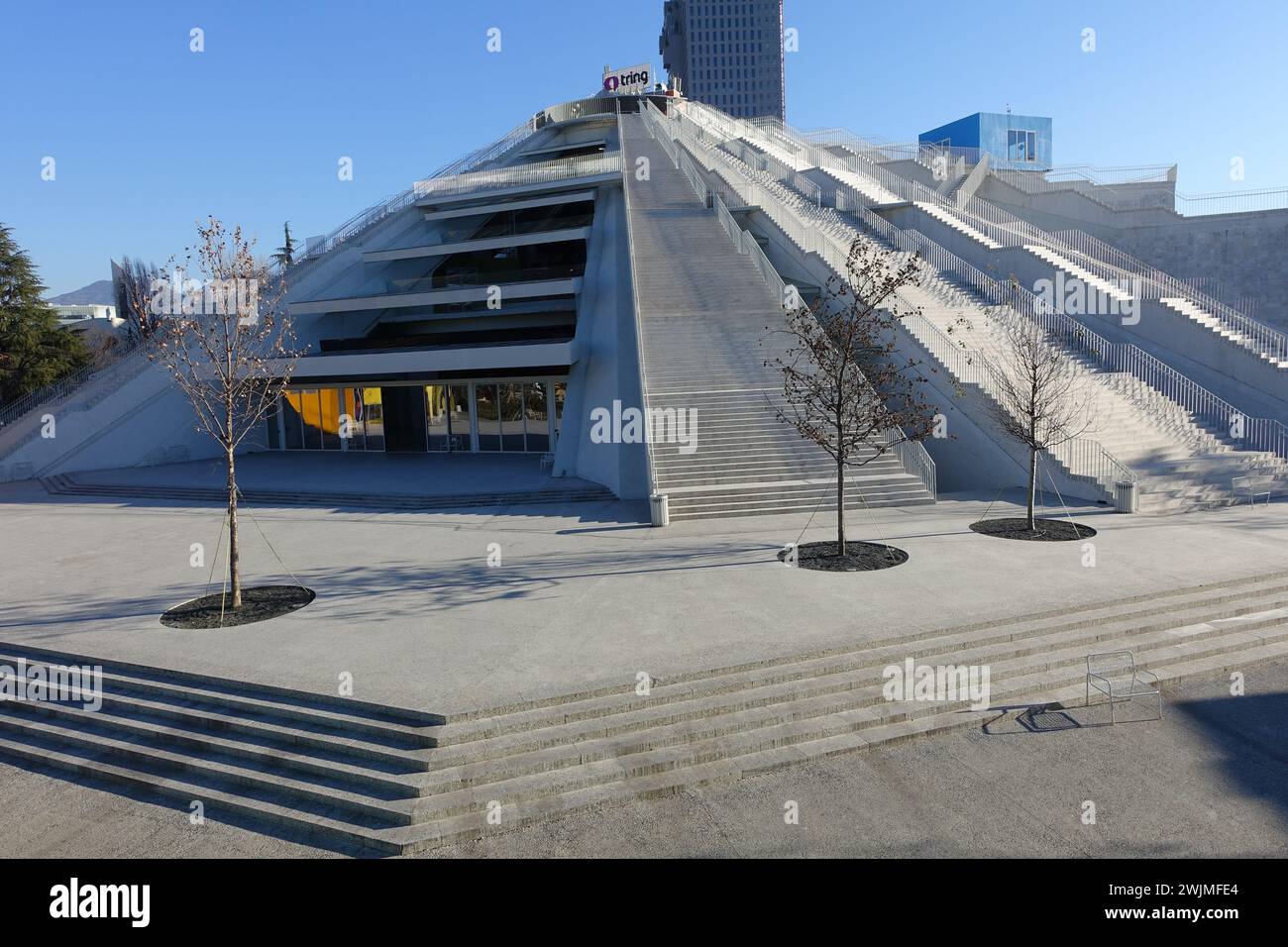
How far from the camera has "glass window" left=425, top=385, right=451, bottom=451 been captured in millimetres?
29328

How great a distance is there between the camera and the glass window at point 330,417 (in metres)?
31.0

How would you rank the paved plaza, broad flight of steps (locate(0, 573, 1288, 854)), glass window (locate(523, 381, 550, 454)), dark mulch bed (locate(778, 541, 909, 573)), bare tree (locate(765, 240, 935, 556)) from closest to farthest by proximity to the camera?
broad flight of steps (locate(0, 573, 1288, 854)) → the paved plaza → dark mulch bed (locate(778, 541, 909, 573)) → bare tree (locate(765, 240, 935, 556)) → glass window (locate(523, 381, 550, 454))

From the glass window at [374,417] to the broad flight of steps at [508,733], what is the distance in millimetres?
20693

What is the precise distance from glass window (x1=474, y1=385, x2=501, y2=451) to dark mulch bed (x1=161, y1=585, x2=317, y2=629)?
16.0 meters

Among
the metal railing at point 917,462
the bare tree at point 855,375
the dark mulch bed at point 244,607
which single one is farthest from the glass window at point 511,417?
the dark mulch bed at point 244,607

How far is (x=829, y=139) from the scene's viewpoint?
47625 mm

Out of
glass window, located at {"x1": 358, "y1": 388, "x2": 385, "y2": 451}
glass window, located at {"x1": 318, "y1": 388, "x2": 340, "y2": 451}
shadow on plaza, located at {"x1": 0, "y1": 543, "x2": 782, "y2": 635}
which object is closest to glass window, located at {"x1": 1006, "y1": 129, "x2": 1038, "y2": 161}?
glass window, located at {"x1": 358, "y1": 388, "x2": 385, "y2": 451}

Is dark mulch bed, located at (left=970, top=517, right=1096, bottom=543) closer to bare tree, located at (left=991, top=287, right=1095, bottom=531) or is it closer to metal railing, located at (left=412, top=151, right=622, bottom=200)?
bare tree, located at (left=991, top=287, right=1095, bottom=531)

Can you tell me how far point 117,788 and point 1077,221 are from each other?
3680 centimetres

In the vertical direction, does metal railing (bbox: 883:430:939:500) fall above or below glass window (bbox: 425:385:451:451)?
below

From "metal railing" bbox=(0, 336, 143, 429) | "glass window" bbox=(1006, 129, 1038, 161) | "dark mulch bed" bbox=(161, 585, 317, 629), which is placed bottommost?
"dark mulch bed" bbox=(161, 585, 317, 629)

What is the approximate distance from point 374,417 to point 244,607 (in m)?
19.5
